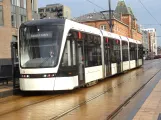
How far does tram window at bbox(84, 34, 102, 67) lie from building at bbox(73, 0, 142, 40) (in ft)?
226

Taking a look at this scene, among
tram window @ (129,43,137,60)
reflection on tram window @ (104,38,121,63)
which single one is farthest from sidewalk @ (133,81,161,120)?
tram window @ (129,43,137,60)

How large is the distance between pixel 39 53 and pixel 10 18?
35.3 meters

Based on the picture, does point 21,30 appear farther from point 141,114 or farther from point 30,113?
point 141,114

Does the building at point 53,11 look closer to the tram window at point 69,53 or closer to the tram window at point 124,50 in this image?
the tram window at point 124,50

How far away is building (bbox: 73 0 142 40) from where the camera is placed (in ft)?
307

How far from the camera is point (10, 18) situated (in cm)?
4941

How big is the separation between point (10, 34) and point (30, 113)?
3888 cm

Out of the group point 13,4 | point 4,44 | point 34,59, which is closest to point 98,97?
point 34,59

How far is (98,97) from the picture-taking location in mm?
14688

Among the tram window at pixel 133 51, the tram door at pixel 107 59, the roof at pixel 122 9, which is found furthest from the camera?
the roof at pixel 122 9

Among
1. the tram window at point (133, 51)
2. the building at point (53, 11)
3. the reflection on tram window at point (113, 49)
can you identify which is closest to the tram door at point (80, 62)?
the reflection on tram window at point (113, 49)

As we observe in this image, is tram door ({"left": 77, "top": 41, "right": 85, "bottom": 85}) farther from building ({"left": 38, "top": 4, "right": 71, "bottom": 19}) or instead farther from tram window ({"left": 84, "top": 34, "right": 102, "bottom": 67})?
building ({"left": 38, "top": 4, "right": 71, "bottom": 19})

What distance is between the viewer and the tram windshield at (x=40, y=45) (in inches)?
598

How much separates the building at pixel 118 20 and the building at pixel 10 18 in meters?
37.8
